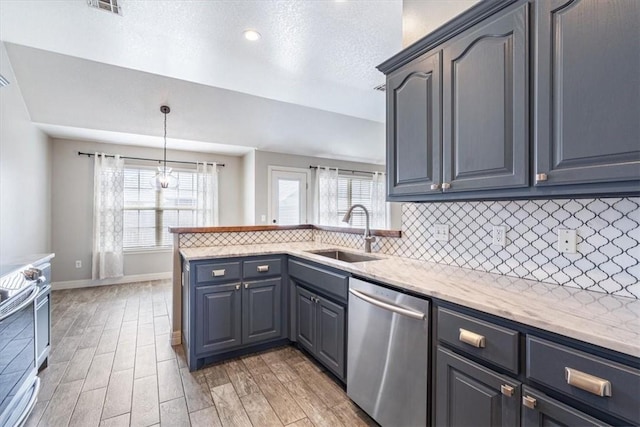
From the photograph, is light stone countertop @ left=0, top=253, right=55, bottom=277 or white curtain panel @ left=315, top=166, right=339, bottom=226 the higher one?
white curtain panel @ left=315, top=166, right=339, bottom=226

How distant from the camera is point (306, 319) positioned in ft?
7.95

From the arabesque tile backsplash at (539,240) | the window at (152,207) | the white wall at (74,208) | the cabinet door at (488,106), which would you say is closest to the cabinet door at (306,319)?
the arabesque tile backsplash at (539,240)

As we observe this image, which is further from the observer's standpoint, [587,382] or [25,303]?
[25,303]

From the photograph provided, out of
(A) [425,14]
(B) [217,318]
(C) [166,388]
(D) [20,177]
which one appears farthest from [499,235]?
(D) [20,177]

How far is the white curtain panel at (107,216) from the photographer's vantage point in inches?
193

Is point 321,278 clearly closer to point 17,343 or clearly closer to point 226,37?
point 17,343

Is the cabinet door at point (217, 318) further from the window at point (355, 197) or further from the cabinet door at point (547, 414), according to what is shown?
the window at point (355, 197)

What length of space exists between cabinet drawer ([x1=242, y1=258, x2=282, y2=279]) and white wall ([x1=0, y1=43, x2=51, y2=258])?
264 centimetres

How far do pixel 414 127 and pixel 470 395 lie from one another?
1.40 metres

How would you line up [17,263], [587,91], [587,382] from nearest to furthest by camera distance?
[587,382], [587,91], [17,263]

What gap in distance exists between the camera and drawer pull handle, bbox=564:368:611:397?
83 cm

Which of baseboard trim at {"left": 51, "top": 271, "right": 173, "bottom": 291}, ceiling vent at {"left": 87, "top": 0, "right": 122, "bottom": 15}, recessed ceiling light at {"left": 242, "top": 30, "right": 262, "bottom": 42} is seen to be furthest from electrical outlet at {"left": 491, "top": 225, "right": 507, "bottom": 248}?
baseboard trim at {"left": 51, "top": 271, "right": 173, "bottom": 291}

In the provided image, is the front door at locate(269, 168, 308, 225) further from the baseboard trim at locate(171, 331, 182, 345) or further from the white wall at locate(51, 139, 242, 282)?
the baseboard trim at locate(171, 331, 182, 345)

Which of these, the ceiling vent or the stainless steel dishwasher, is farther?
the ceiling vent
